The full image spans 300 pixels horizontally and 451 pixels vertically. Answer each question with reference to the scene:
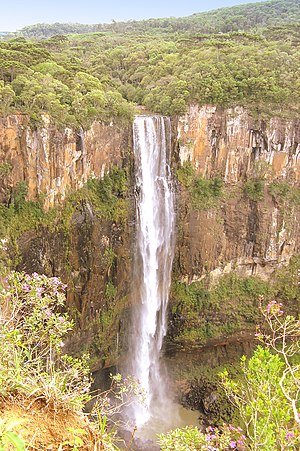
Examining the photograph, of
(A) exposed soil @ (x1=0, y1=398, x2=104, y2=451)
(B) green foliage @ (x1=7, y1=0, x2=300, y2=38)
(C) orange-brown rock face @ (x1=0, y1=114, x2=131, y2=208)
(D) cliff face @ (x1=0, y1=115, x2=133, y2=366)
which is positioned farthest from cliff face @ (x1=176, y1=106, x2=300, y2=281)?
(B) green foliage @ (x1=7, y1=0, x2=300, y2=38)

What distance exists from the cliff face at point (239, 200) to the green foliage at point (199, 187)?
279mm

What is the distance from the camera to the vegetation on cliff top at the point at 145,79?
15.0 metres

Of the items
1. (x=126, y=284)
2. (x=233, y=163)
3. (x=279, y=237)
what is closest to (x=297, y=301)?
(x=279, y=237)

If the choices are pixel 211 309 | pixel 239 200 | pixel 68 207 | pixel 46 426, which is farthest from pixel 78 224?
pixel 46 426

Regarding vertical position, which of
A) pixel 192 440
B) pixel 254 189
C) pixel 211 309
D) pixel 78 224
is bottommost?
pixel 211 309

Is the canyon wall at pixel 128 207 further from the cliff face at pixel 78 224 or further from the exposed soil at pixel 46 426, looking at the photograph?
the exposed soil at pixel 46 426

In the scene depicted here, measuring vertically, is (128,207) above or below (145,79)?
below

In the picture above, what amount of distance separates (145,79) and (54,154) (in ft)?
34.3

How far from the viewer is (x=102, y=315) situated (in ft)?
56.5

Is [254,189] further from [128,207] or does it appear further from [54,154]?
[54,154]

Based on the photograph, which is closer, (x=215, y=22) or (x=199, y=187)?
(x=199, y=187)

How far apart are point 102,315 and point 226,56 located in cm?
1548

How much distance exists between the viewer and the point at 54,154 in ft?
48.3

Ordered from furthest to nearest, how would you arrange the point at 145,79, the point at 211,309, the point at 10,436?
the point at 145,79, the point at 211,309, the point at 10,436
